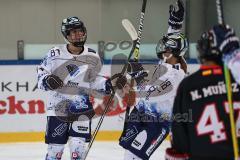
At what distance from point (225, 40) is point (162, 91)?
4.91 ft

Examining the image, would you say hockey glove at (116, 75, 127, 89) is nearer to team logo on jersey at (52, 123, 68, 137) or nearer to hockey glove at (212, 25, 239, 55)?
team logo on jersey at (52, 123, 68, 137)

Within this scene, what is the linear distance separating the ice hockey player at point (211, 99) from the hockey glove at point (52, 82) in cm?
164

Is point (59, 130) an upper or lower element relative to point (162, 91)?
lower

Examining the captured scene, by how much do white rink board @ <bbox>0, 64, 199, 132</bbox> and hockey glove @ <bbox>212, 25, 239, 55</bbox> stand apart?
3.67 metres

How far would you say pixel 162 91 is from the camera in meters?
3.60

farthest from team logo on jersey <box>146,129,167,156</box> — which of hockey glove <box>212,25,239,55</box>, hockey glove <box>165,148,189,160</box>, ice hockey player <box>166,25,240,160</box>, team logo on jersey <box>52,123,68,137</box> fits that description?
hockey glove <box>212,25,239,55</box>

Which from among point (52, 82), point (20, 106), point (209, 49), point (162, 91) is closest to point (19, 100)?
point (20, 106)

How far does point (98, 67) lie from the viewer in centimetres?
406

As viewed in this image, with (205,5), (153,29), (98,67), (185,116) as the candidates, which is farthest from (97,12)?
(185,116)

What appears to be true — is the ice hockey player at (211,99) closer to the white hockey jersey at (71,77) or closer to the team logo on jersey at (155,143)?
the team logo on jersey at (155,143)

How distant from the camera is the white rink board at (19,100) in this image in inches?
220

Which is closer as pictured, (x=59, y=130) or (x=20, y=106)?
(x=59, y=130)

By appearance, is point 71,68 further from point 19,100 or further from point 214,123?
point 214,123

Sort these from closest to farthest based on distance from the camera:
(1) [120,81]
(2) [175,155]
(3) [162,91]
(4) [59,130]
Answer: (2) [175,155] → (3) [162,91] → (4) [59,130] → (1) [120,81]
